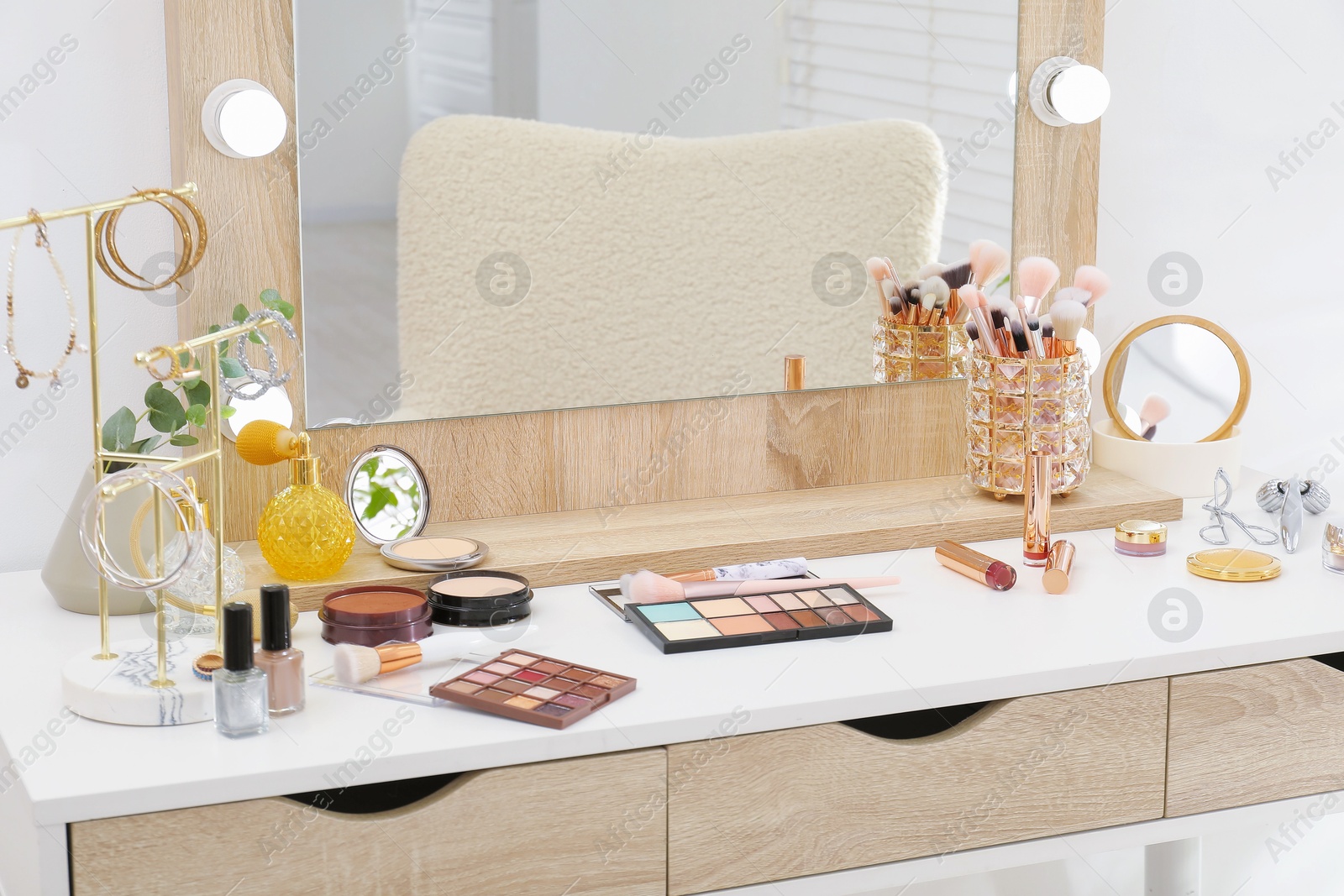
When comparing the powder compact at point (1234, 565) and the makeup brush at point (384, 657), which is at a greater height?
the powder compact at point (1234, 565)

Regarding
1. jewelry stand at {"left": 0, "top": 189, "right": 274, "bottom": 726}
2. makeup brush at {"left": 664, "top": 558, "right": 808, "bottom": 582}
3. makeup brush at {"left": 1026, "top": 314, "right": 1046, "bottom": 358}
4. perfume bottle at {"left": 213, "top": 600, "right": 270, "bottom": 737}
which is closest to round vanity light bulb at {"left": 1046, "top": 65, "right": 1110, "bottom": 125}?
makeup brush at {"left": 1026, "top": 314, "right": 1046, "bottom": 358}

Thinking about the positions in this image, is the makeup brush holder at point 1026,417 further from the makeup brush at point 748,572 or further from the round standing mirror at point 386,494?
the round standing mirror at point 386,494

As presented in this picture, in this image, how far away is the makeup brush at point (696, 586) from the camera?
1.18m

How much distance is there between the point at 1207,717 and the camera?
112 centimetres

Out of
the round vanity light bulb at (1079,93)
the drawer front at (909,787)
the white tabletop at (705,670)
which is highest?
the round vanity light bulb at (1079,93)

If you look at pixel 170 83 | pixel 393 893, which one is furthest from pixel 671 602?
pixel 170 83

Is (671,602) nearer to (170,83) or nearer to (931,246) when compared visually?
(931,246)

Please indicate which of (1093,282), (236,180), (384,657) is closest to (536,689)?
(384,657)

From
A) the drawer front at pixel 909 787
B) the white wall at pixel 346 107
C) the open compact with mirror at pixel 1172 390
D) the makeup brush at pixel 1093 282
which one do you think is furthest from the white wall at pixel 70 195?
the open compact with mirror at pixel 1172 390

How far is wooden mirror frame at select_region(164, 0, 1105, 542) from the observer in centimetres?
124

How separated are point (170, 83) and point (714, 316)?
594mm

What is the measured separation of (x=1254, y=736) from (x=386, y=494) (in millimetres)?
829

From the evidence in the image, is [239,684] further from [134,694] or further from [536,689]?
[536,689]

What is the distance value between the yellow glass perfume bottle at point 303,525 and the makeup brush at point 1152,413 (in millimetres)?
944
